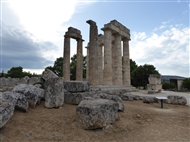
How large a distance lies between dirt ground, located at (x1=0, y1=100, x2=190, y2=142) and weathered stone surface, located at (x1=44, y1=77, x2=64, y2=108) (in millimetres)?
291

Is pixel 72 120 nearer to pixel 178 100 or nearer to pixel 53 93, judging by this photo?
pixel 53 93

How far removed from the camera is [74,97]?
6.48m

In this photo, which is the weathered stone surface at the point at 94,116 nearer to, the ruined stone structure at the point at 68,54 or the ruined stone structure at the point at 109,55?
the ruined stone structure at the point at 109,55

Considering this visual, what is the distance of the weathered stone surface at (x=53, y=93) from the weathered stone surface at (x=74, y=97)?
0.73 m

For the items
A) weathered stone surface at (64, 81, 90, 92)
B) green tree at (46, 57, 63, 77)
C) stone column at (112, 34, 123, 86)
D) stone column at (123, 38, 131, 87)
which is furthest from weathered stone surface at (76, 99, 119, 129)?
green tree at (46, 57, 63, 77)

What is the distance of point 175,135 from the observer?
4258mm

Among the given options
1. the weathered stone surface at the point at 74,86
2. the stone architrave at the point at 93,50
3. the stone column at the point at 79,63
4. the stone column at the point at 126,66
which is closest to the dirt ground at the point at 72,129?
the weathered stone surface at the point at 74,86

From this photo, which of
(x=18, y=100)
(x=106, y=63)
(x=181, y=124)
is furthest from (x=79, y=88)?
(x=106, y=63)

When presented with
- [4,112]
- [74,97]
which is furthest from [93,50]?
[4,112]

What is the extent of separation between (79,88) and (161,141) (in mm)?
4137

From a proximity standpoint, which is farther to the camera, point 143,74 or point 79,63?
point 143,74

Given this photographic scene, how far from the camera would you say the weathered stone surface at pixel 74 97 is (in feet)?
21.0

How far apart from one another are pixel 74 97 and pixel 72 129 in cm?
245

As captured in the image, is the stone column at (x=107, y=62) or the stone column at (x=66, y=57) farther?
the stone column at (x=66, y=57)
